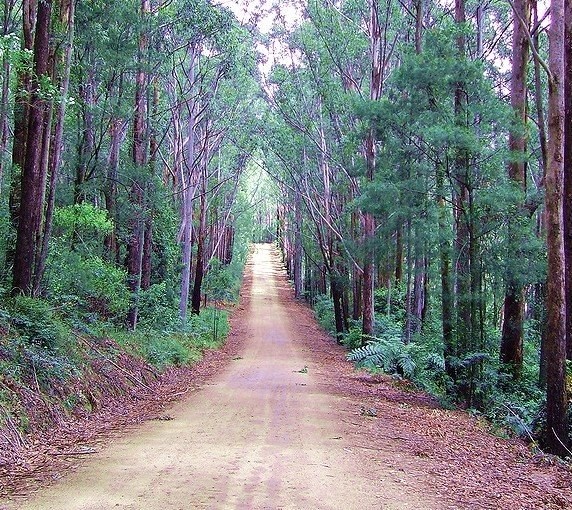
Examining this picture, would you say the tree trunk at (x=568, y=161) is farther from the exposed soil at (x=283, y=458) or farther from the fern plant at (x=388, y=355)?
the fern plant at (x=388, y=355)

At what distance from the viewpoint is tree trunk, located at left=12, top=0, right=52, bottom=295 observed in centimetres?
1160

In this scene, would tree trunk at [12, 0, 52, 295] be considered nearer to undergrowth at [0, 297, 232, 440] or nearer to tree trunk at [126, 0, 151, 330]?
undergrowth at [0, 297, 232, 440]

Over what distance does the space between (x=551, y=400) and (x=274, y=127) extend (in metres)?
23.5

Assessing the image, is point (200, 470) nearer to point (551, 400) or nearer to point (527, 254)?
point (551, 400)

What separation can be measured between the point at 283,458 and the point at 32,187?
303 inches

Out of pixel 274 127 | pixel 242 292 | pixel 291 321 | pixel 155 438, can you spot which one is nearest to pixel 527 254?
pixel 155 438

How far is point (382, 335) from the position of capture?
71.0ft

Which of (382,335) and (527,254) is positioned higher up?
(527,254)

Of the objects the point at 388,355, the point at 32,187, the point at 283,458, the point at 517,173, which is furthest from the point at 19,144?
the point at 517,173

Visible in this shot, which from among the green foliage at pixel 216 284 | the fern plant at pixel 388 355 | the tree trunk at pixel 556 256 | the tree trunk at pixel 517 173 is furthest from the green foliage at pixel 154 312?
the green foliage at pixel 216 284

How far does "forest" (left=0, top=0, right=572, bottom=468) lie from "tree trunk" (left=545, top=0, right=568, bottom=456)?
0.09ft

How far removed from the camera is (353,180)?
22688 millimetres

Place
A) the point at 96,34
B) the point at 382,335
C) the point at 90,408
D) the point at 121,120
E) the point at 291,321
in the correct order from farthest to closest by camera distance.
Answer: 1. the point at 291,321
2. the point at 382,335
3. the point at 121,120
4. the point at 96,34
5. the point at 90,408

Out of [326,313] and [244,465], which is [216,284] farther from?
[244,465]
